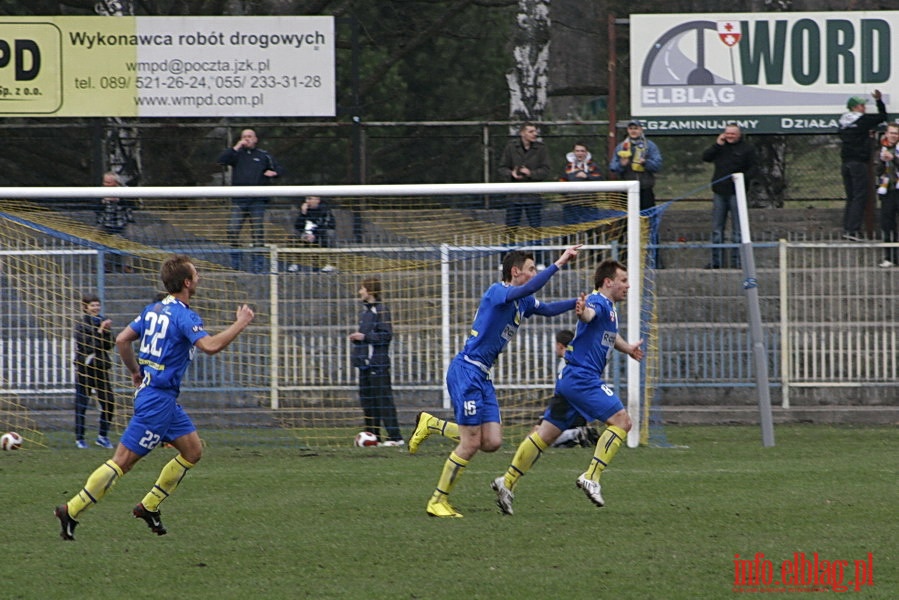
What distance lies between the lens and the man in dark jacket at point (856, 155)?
62.5 ft

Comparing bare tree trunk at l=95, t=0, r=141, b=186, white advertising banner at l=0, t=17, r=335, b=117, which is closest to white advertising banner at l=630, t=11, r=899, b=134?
white advertising banner at l=0, t=17, r=335, b=117

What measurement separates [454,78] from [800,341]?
44.5 feet

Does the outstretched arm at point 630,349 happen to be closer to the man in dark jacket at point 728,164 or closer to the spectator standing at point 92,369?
the spectator standing at point 92,369

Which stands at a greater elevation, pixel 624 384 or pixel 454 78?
pixel 454 78

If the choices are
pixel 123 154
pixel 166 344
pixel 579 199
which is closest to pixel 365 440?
pixel 579 199

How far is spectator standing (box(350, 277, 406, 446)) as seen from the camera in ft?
48.9

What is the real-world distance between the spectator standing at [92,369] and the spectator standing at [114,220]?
2.82 ft

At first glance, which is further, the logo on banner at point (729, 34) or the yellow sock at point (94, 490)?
the logo on banner at point (729, 34)

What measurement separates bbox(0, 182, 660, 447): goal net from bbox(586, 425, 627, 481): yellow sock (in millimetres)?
4854

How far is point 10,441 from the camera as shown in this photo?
14344mm

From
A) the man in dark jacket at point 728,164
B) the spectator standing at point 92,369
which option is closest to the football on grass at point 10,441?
the spectator standing at point 92,369

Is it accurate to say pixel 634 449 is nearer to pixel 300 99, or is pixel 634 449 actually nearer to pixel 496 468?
pixel 496 468

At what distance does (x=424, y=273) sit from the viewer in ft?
53.1

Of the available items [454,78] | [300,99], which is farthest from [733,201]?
[454,78]
